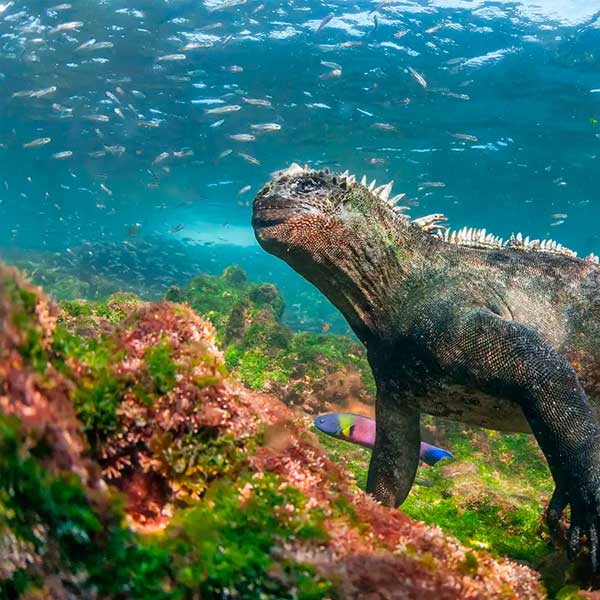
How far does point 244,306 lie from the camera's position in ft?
38.4

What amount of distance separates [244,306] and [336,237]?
26.8 feet

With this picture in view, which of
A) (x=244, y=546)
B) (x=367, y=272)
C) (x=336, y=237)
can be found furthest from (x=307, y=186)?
(x=244, y=546)

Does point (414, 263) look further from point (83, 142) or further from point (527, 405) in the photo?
point (83, 142)

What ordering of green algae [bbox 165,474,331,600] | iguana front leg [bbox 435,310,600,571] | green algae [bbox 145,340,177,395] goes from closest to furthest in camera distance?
green algae [bbox 165,474,331,600] < green algae [bbox 145,340,177,395] < iguana front leg [bbox 435,310,600,571]

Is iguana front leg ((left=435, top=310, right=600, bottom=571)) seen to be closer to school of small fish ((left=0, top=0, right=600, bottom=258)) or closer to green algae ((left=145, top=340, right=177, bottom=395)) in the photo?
green algae ((left=145, top=340, right=177, bottom=395))

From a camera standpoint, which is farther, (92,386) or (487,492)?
(487,492)

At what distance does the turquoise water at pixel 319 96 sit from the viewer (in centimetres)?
1741

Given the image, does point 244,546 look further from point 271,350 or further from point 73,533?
point 271,350

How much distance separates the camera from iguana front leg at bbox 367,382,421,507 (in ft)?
13.2

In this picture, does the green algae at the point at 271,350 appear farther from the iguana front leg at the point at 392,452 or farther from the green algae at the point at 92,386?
the green algae at the point at 92,386

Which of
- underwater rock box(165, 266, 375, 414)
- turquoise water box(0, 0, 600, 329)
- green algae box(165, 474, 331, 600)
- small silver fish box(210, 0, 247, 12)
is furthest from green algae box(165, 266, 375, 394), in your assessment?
small silver fish box(210, 0, 247, 12)

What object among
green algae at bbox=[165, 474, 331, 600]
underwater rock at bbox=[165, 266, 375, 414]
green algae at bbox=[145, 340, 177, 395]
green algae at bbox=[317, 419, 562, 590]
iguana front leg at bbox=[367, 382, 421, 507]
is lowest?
underwater rock at bbox=[165, 266, 375, 414]

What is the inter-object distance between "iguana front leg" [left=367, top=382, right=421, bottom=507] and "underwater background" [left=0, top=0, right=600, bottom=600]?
0.44 m

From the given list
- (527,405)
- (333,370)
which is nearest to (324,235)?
(527,405)
